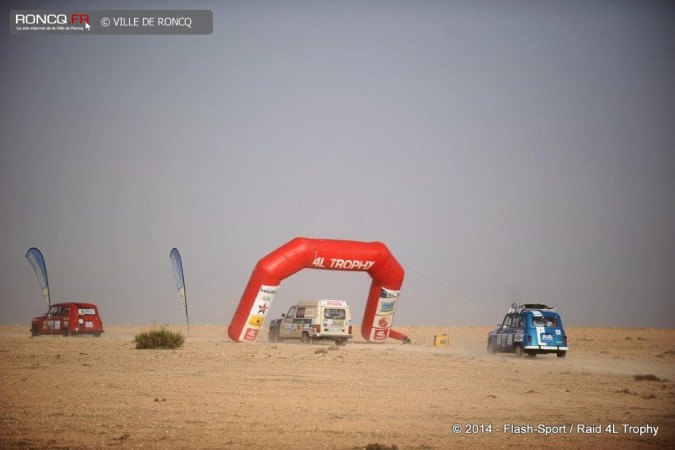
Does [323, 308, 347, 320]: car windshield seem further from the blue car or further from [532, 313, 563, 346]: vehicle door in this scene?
[532, 313, 563, 346]: vehicle door

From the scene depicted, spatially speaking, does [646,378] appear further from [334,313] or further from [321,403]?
[334,313]

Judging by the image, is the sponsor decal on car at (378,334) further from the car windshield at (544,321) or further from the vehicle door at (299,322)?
the car windshield at (544,321)

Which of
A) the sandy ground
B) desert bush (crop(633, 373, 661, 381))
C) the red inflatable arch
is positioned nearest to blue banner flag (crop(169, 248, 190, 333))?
the red inflatable arch

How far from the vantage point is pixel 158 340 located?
93.0 feet

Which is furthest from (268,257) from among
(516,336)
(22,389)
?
(22,389)

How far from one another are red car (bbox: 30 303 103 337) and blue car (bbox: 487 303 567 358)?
21.1 m

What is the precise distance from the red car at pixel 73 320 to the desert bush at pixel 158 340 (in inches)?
379

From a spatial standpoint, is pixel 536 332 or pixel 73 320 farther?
pixel 73 320

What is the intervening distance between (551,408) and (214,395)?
6.61 m

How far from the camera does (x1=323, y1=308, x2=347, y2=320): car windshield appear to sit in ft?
110

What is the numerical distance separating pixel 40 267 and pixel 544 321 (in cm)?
2708

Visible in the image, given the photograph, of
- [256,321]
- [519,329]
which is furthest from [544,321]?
[256,321]

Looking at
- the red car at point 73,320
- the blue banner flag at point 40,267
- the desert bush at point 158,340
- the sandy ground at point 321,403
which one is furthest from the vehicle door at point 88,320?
the sandy ground at point 321,403

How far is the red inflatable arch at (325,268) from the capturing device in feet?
107
